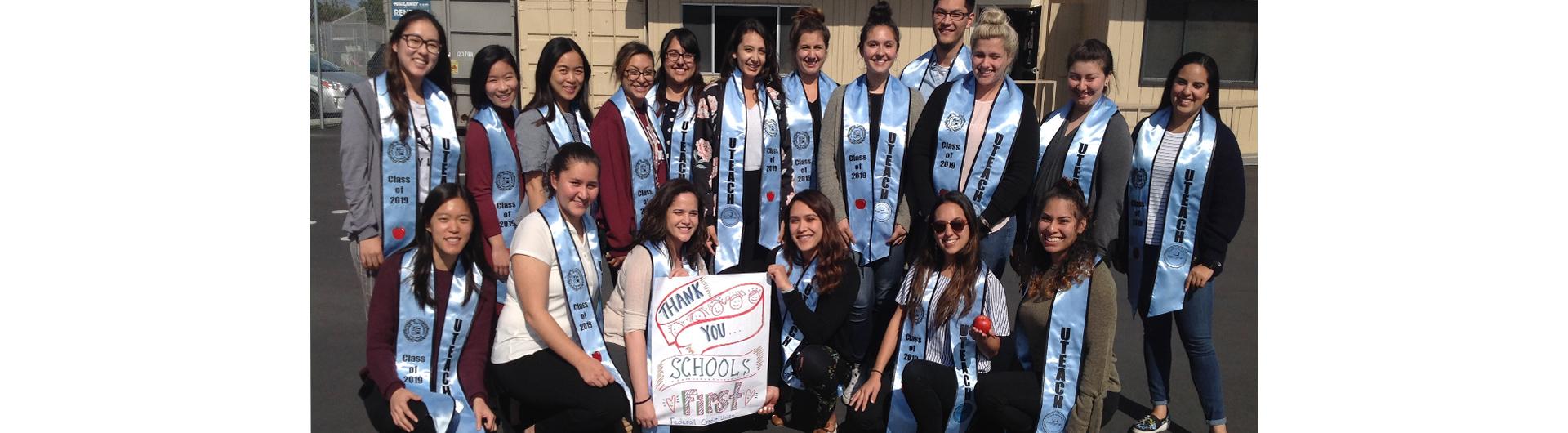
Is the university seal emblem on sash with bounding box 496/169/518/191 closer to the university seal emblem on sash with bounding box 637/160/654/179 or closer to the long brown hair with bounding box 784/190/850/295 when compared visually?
the university seal emblem on sash with bounding box 637/160/654/179

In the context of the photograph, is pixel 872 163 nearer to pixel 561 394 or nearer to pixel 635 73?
pixel 635 73

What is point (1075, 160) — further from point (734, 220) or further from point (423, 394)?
point (423, 394)

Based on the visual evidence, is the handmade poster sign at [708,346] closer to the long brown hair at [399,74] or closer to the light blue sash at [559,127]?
the light blue sash at [559,127]

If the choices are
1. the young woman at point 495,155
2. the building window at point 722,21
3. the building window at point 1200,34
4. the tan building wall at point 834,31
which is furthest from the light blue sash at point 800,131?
the building window at point 1200,34

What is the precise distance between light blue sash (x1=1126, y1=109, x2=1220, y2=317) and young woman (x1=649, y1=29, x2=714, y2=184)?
1543 mm

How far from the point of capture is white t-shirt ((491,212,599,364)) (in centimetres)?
302

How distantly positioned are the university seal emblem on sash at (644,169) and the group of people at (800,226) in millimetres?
12

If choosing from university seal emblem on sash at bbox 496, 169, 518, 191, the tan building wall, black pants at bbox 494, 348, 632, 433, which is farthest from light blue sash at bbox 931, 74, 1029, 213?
the tan building wall

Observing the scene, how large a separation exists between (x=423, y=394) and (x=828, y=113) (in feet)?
5.49

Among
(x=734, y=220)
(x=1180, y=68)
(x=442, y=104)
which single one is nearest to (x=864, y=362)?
(x=734, y=220)

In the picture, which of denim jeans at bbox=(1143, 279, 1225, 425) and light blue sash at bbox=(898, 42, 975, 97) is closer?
denim jeans at bbox=(1143, 279, 1225, 425)

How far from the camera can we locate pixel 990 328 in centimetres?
313

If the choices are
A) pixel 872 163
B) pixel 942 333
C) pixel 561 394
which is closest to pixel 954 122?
pixel 872 163

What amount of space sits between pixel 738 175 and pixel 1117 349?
6.69 ft
